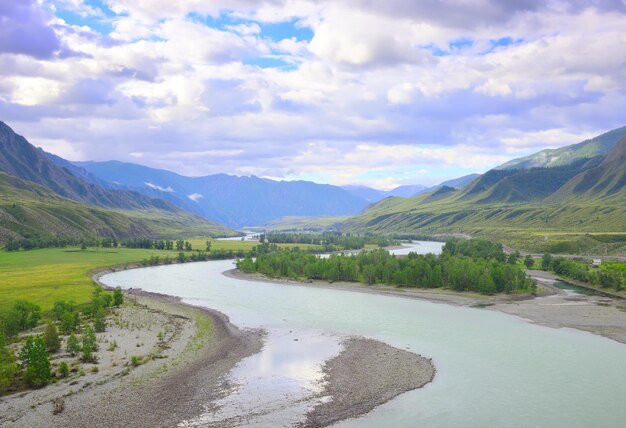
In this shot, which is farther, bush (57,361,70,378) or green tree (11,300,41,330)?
green tree (11,300,41,330)

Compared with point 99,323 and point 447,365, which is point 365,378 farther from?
point 99,323

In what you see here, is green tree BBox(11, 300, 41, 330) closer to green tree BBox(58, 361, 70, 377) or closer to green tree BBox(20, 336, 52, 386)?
green tree BBox(58, 361, 70, 377)

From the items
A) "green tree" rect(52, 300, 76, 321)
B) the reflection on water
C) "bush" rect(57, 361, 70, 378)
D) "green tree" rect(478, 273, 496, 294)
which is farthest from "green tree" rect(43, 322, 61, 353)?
"green tree" rect(478, 273, 496, 294)

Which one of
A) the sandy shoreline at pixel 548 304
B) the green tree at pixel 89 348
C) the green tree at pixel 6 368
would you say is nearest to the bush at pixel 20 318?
the green tree at pixel 89 348

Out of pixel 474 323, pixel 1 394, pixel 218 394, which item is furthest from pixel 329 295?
pixel 1 394

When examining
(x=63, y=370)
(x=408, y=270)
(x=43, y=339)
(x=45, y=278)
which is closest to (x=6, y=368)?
(x=63, y=370)

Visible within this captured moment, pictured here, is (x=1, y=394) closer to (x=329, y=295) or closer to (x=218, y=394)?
(x=218, y=394)
